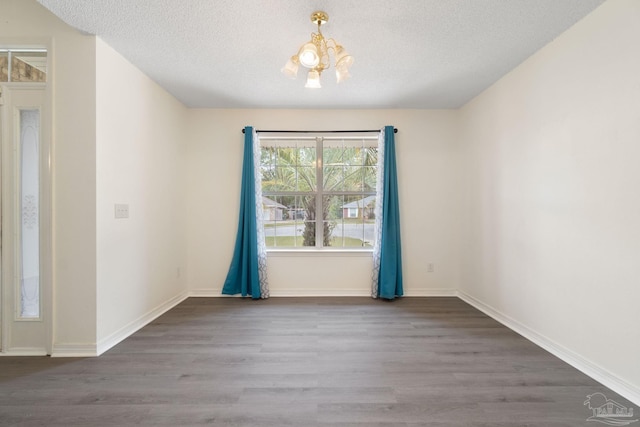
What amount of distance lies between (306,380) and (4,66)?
3382 millimetres

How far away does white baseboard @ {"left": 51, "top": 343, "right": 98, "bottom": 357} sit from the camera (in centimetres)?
219

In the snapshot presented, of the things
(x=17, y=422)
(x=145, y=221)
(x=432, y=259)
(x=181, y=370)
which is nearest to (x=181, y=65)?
(x=145, y=221)

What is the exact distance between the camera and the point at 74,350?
86.7 inches

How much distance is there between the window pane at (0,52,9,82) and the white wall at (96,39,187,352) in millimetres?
706

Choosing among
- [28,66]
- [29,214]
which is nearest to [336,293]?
[29,214]

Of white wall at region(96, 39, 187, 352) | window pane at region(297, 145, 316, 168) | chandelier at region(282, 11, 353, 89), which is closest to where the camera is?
chandelier at region(282, 11, 353, 89)

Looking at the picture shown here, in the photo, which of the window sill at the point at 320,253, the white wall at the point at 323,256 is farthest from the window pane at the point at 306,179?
the window sill at the point at 320,253

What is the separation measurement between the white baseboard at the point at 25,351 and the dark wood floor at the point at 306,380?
0.24 ft

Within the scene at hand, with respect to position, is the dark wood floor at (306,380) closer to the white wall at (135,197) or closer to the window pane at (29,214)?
the white wall at (135,197)

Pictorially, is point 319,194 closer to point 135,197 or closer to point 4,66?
point 135,197

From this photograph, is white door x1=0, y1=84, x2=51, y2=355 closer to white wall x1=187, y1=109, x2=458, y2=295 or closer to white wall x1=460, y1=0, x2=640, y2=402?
white wall x1=187, y1=109, x2=458, y2=295

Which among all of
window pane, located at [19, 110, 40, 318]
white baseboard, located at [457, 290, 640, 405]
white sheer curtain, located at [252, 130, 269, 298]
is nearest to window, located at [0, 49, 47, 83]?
window pane, located at [19, 110, 40, 318]

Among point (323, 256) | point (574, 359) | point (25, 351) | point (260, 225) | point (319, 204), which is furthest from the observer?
point (319, 204)

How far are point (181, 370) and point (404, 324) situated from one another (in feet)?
6.72
